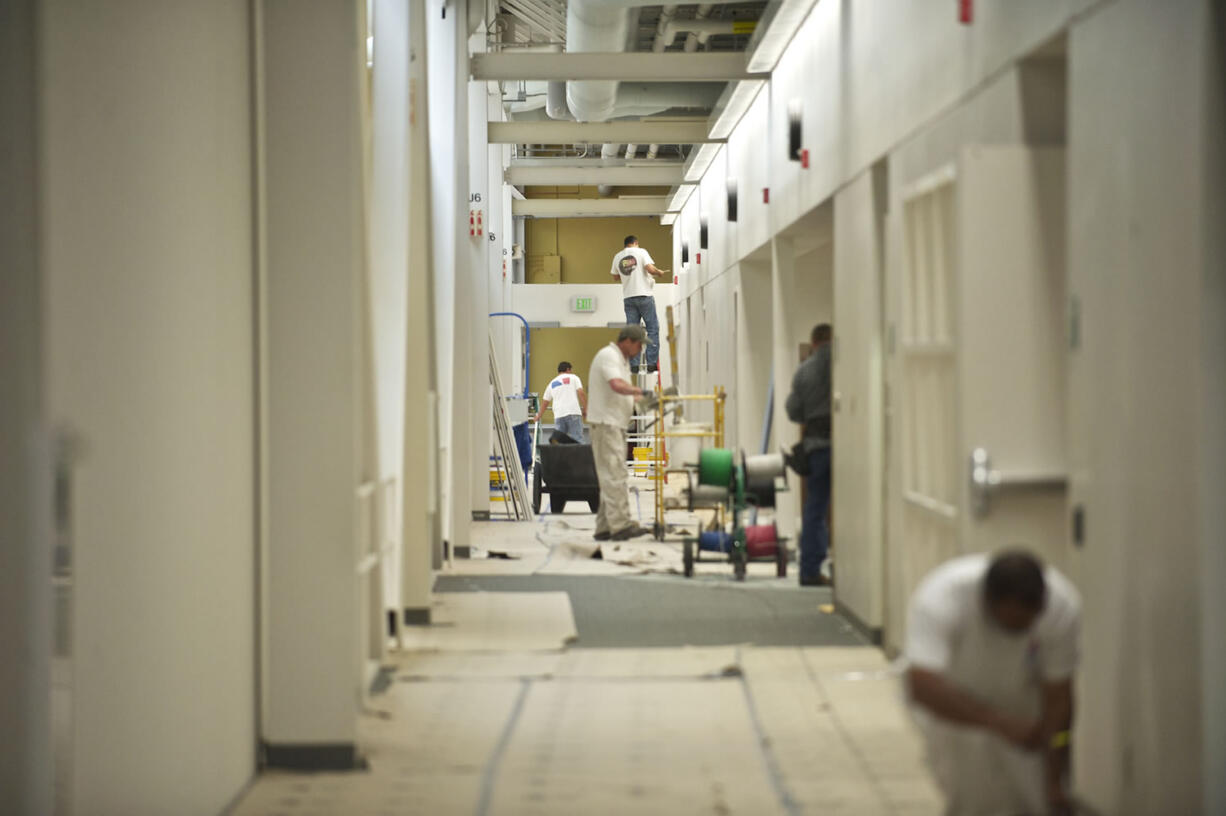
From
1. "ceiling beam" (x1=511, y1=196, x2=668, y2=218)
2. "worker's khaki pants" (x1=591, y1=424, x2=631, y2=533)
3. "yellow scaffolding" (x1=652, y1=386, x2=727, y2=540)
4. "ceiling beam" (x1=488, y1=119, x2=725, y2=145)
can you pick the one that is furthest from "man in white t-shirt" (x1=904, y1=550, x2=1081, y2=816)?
"ceiling beam" (x1=511, y1=196, x2=668, y2=218)

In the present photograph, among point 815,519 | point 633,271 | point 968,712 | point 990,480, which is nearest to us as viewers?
point 968,712

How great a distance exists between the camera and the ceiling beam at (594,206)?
17906 mm

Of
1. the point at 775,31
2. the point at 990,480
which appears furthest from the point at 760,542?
the point at 990,480

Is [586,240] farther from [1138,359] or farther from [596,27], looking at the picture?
[1138,359]

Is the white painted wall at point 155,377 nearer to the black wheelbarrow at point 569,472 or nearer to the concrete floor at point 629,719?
the concrete floor at point 629,719

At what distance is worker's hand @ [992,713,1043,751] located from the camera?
293cm

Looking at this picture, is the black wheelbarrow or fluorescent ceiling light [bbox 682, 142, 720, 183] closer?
the black wheelbarrow

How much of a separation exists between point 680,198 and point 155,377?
15.2 m

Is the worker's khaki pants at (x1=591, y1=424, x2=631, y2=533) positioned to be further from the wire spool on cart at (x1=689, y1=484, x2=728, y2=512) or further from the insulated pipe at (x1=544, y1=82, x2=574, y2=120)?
the insulated pipe at (x1=544, y1=82, x2=574, y2=120)

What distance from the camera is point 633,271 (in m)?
16.9

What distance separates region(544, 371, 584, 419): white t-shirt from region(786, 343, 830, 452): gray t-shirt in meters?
7.15

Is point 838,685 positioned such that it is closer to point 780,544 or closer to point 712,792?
point 712,792

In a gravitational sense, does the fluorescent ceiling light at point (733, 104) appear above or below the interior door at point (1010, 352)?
above

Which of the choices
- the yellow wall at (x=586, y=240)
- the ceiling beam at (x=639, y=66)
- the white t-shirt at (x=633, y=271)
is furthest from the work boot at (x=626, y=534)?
the yellow wall at (x=586, y=240)
